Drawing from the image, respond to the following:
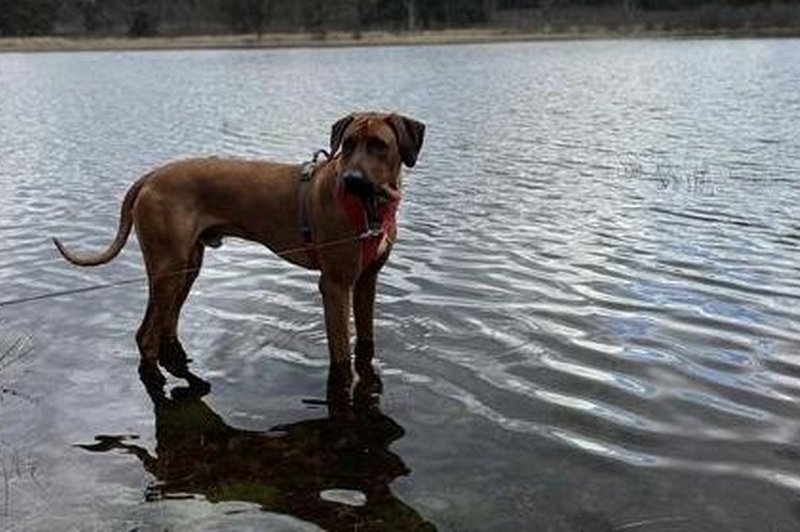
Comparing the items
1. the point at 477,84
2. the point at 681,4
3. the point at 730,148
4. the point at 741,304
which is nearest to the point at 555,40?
the point at 681,4

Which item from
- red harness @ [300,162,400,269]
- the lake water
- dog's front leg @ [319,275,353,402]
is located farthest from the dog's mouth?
the lake water

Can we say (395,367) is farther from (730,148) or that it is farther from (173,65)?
(173,65)

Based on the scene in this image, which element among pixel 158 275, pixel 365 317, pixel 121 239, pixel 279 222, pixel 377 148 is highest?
pixel 377 148

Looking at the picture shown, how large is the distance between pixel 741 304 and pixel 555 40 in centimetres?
7904

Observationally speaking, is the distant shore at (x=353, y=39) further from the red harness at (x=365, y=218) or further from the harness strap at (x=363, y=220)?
the red harness at (x=365, y=218)

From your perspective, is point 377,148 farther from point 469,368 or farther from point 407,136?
point 469,368

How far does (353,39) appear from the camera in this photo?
9106cm

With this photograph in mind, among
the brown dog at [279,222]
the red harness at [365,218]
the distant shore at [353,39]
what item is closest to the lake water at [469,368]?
the brown dog at [279,222]

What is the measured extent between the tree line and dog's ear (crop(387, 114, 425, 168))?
92.3 metres

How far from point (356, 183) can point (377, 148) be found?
0.33m

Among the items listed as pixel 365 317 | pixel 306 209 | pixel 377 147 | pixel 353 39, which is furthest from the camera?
pixel 353 39

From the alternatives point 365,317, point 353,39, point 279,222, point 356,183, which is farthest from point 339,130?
point 353,39

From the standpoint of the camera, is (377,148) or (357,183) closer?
(357,183)

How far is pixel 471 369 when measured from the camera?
739cm
